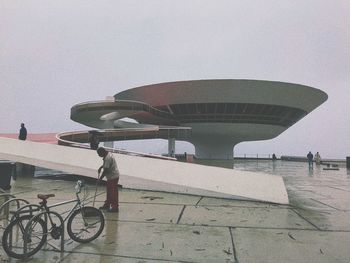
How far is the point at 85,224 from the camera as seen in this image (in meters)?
6.14

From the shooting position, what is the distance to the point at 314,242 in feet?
21.1

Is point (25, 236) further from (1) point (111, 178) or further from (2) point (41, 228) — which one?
(1) point (111, 178)

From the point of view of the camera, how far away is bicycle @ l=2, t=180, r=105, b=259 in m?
5.10

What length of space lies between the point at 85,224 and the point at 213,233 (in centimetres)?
251

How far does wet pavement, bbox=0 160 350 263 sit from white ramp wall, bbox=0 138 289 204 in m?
0.57

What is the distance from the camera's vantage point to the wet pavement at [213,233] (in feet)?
18.0

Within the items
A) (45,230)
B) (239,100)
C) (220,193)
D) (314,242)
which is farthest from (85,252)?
(239,100)

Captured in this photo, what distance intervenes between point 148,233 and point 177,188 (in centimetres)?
584

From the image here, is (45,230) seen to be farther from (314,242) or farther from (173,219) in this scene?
(314,242)

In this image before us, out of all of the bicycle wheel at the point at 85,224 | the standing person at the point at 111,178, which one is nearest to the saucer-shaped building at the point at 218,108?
the standing person at the point at 111,178

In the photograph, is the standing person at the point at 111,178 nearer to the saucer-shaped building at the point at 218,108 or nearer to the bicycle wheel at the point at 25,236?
the bicycle wheel at the point at 25,236

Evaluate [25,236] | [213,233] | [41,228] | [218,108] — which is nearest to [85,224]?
[41,228]

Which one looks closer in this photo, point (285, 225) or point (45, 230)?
point (45, 230)

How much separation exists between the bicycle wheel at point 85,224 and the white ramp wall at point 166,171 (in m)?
6.30
